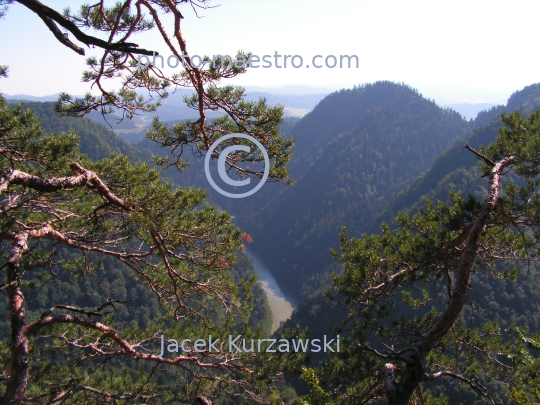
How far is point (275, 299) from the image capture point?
58.7 meters

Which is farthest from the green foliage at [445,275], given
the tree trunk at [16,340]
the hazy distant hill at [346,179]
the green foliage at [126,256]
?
the hazy distant hill at [346,179]

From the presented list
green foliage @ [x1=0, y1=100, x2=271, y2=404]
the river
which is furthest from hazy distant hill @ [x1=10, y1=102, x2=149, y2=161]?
green foliage @ [x1=0, y1=100, x2=271, y2=404]

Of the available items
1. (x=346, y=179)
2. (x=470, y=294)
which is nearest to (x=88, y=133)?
(x=346, y=179)

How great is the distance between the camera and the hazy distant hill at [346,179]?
70.5 m

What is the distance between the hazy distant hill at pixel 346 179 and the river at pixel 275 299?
4.47ft

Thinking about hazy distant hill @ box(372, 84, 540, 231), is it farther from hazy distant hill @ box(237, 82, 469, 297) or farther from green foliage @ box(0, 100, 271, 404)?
green foliage @ box(0, 100, 271, 404)

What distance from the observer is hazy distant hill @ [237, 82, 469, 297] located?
7050 cm

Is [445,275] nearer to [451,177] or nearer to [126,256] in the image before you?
[126,256]

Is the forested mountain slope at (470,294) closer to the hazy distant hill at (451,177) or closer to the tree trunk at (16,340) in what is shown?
the hazy distant hill at (451,177)

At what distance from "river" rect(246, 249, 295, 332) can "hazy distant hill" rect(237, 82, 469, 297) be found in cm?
136

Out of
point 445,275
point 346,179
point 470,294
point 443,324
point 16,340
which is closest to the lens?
point 16,340

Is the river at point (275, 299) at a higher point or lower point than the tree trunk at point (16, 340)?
lower

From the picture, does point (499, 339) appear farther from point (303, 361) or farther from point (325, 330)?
point (325, 330)

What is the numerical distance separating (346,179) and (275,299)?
32404mm
